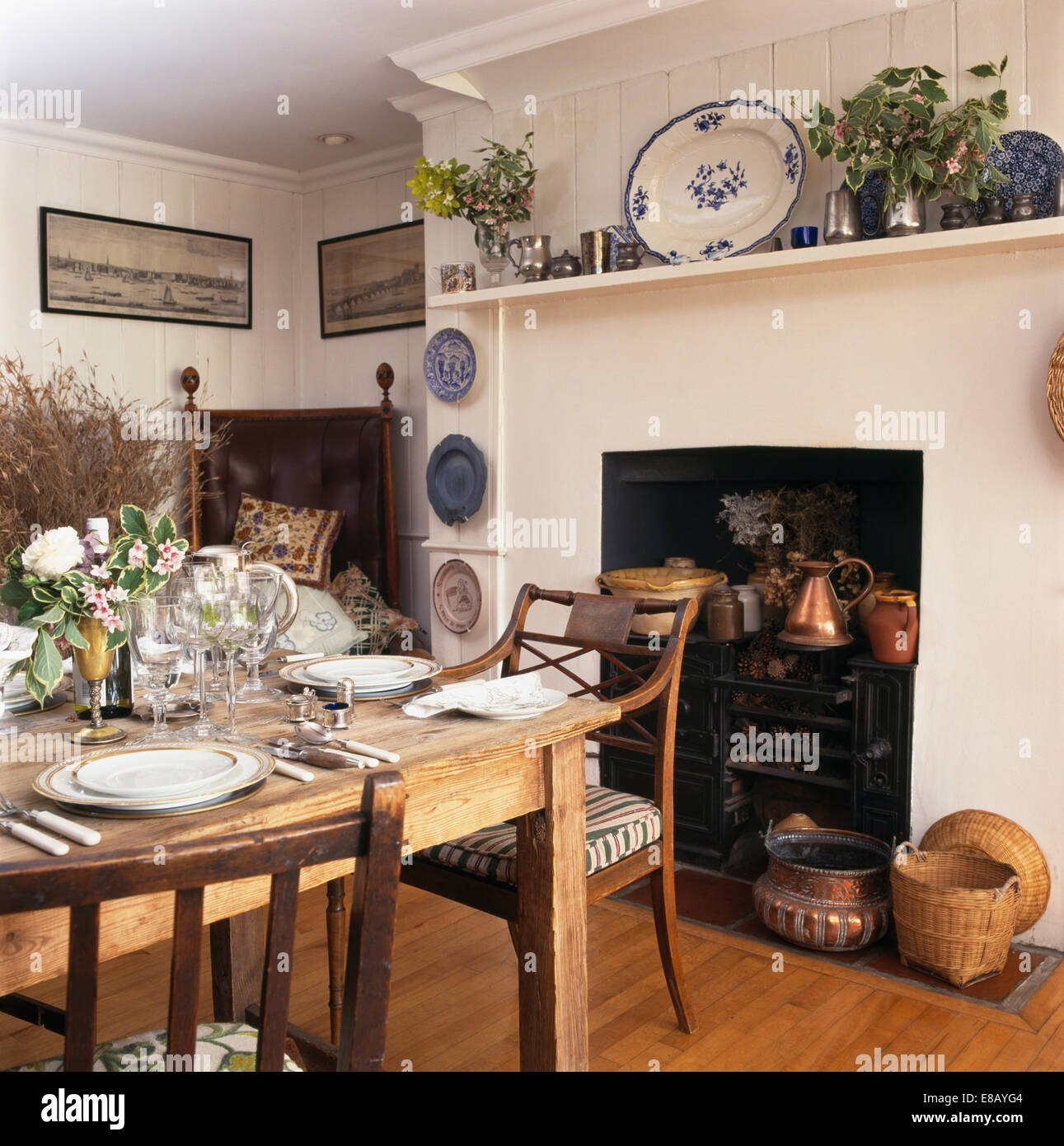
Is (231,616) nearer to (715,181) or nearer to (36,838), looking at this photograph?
(36,838)

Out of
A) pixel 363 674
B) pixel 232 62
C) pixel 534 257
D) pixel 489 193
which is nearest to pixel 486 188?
pixel 489 193

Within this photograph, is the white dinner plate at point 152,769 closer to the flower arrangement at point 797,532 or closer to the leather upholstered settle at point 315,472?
the flower arrangement at point 797,532

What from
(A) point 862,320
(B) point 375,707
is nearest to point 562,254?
(A) point 862,320

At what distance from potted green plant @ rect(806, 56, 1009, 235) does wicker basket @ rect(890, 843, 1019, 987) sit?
1.62m

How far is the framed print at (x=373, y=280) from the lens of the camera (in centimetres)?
464

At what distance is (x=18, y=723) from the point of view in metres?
1.78

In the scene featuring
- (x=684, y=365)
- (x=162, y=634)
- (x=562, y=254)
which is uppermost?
(x=562, y=254)

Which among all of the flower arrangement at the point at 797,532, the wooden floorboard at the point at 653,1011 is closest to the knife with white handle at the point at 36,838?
the wooden floorboard at the point at 653,1011

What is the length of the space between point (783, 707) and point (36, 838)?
242 centimetres

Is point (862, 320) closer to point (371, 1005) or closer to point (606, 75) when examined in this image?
point (606, 75)

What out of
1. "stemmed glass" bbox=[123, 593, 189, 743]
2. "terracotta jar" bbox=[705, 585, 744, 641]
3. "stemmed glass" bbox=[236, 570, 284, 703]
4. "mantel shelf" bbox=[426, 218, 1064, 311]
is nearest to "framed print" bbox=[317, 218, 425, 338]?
"mantel shelf" bbox=[426, 218, 1064, 311]

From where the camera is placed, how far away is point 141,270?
15.0 ft

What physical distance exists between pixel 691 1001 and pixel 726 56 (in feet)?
8.50

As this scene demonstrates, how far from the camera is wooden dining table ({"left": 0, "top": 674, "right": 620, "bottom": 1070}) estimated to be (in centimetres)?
126
